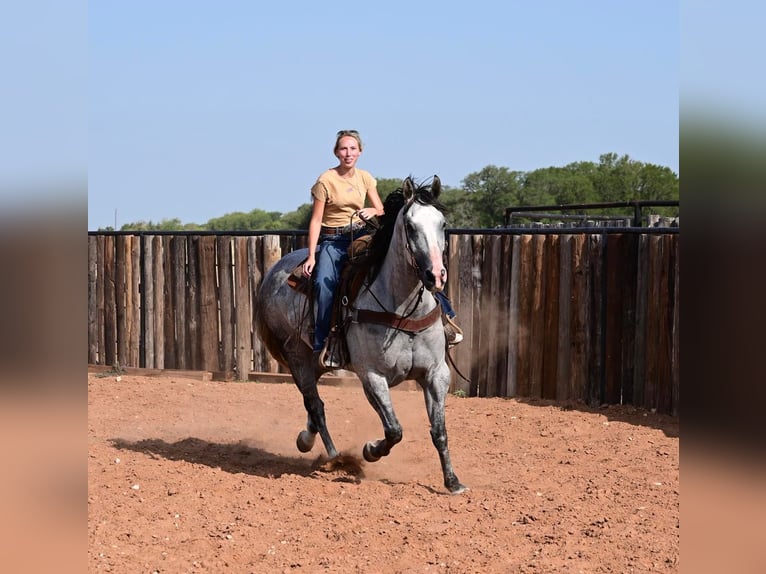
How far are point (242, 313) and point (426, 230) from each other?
7.54 meters

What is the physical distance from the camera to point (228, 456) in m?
8.70

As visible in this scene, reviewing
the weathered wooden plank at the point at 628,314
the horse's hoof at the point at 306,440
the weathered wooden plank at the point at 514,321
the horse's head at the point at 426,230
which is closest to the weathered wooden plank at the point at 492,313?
the weathered wooden plank at the point at 514,321

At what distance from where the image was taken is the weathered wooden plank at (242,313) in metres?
13.5

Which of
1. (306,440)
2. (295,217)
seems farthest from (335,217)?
(295,217)

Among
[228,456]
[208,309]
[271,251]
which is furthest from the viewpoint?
[208,309]

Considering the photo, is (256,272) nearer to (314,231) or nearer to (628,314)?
(628,314)

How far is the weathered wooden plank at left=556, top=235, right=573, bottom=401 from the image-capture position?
10766 millimetres

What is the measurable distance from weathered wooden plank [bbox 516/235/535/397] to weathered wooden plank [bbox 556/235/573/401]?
0.43m

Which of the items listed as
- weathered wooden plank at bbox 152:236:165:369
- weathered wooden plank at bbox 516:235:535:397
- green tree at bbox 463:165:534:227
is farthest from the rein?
green tree at bbox 463:165:534:227

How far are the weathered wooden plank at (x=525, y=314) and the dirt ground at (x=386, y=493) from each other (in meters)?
0.35

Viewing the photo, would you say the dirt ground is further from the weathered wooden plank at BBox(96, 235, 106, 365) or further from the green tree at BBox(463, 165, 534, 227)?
the green tree at BBox(463, 165, 534, 227)

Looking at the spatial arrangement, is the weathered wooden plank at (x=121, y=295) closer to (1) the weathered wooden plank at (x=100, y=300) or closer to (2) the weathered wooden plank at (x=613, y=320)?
(1) the weathered wooden plank at (x=100, y=300)
